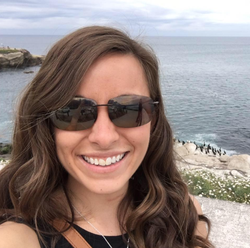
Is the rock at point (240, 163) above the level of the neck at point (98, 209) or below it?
below

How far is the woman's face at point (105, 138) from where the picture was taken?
1.56 m

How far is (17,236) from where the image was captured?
144 centimetres

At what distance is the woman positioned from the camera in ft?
5.13

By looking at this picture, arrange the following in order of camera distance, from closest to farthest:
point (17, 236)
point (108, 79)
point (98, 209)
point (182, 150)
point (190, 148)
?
point (17, 236)
point (108, 79)
point (98, 209)
point (182, 150)
point (190, 148)

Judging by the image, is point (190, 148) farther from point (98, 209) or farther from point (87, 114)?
point (87, 114)

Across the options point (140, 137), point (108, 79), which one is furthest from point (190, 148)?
point (108, 79)

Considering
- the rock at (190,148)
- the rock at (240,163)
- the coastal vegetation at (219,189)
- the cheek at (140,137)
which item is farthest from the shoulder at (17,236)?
the rock at (190,148)

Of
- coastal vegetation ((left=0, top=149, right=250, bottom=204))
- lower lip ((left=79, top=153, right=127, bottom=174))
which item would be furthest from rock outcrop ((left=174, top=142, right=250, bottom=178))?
lower lip ((left=79, top=153, right=127, bottom=174))

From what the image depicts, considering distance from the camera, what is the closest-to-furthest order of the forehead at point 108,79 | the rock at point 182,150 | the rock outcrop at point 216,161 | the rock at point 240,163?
the forehead at point 108,79 → the rock outcrop at point 216,161 → the rock at point 240,163 → the rock at point 182,150

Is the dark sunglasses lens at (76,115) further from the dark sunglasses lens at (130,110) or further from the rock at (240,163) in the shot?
the rock at (240,163)

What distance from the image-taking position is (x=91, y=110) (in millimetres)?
1568

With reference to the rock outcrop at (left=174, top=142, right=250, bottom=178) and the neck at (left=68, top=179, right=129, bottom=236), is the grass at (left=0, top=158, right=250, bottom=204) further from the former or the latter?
the rock outcrop at (left=174, top=142, right=250, bottom=178)

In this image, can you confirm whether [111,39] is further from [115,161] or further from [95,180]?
[95,180]

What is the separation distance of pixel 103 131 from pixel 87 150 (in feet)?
0.48
